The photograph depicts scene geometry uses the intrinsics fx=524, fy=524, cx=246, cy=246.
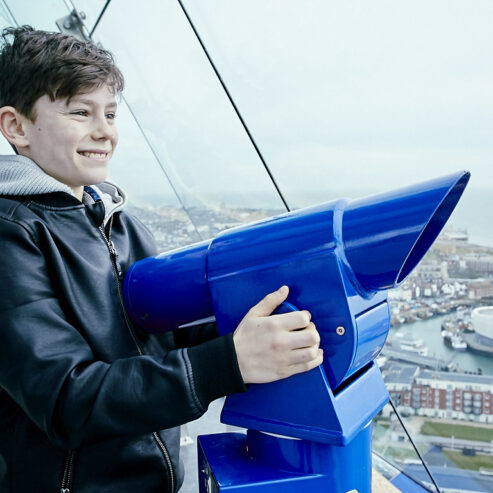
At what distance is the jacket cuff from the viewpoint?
666 mm

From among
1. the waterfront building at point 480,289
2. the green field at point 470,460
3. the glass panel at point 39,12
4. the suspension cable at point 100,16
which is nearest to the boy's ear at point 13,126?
the waterfront building at point 480,289

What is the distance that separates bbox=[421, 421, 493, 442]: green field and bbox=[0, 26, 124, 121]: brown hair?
1215 mm

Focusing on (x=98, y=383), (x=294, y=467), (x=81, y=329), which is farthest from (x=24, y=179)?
(x=294, y=467)

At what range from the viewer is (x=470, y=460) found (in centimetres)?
143

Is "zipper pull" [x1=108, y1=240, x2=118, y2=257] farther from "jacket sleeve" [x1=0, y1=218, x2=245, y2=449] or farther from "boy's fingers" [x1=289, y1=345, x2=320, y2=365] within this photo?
"boy's fingers" [x1=289, y1=345, x2=320, y2=365]

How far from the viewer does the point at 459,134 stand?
1272mm

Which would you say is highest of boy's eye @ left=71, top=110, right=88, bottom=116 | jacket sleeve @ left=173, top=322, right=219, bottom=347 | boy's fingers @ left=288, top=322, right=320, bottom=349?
boy's eye @ left=71, top=110, right=88, bottom=116

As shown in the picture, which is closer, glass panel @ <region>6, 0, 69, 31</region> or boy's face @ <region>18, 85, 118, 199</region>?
boy's face @ <region>18, 85, 118, 199</region>

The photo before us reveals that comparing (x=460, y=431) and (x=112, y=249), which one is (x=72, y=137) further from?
(x=460, y=431)

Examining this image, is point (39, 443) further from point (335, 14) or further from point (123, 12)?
point (123, 12)

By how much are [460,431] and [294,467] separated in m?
0.92

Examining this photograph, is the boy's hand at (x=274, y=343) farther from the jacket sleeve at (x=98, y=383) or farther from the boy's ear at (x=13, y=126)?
the boy's ear at (x=13, y=126)

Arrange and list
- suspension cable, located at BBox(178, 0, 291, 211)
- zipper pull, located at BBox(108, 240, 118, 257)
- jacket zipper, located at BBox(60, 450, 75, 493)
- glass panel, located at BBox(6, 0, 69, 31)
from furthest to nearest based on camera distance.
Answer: glass panel, located at BBox(6, 0, 69, 31), suspension cable, located at BBox(178, 0, 291, 211), zipper pull, located at BBox(108, 240, 118, 257), jacket zipper, located at BBox(60, 450, 75, 493)

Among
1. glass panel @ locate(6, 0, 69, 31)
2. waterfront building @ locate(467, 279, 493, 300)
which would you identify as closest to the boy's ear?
waterfront building @ locate(467, 279, 493, 300)
